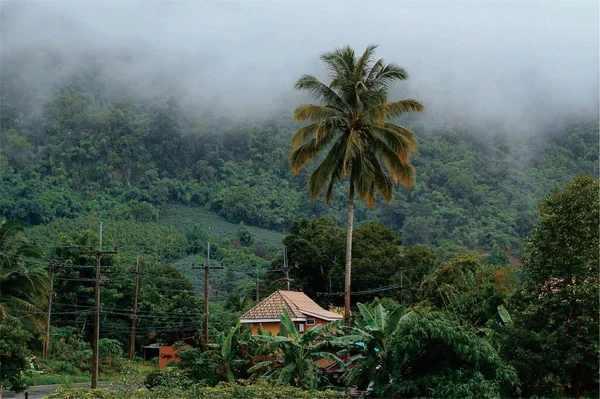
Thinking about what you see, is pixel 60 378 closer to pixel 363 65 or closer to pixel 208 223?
pixel 363 65

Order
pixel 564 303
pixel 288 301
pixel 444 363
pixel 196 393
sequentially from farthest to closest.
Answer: pixel 288 301 < pixel 564 303 < pixel 444 363 < pixel 196 393

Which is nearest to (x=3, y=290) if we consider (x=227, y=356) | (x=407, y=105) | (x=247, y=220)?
(x=227, y=356)

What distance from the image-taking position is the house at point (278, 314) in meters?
44.8

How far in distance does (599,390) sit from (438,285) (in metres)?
29.6

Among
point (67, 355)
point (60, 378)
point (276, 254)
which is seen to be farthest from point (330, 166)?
point (276, 254)

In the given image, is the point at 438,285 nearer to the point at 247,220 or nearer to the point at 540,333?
the point at 540,333

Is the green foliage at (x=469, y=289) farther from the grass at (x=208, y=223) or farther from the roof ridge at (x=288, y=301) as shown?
the grass at (x=208, y=223)

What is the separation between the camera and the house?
147ft

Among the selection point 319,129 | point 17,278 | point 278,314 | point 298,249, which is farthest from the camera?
point 298,249

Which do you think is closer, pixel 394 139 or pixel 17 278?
pixel 394 139

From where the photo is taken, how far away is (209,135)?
17112cm

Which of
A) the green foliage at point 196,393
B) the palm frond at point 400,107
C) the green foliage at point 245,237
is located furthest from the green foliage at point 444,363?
the green foliage at point 245,237

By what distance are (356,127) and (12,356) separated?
48.8 feet

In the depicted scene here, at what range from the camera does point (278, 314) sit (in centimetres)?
4466
